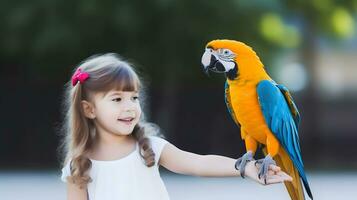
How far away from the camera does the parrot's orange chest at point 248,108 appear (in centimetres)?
253

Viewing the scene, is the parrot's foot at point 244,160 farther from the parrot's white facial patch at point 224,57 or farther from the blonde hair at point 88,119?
the blonde hair at point 88,119

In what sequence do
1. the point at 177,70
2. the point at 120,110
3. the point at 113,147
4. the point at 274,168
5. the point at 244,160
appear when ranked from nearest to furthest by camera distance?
the point at 274,168 → the point at 244,160 → the point at 120,110 → the point at 113,147 → the point at 177,70

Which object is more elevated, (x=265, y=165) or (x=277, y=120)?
(x=277, y=120)

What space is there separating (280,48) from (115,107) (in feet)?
30.6

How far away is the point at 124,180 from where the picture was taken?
289 centimetres

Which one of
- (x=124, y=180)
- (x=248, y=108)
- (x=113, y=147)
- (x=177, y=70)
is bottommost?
(x=177, y=70)

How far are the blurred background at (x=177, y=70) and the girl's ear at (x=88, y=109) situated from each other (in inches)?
235

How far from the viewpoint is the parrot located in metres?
2.51

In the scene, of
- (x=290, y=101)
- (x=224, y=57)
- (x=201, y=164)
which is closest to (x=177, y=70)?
(x=201, y=164)

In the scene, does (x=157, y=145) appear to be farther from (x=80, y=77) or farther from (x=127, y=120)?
(x=80, y=77)

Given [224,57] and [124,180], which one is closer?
[224,57]

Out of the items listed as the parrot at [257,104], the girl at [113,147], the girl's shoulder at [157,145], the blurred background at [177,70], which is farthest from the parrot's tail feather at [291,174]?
the blurred background at [177,70]

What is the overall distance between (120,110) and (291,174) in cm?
67

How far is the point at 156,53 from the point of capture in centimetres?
1208
